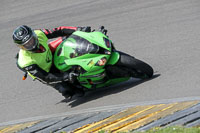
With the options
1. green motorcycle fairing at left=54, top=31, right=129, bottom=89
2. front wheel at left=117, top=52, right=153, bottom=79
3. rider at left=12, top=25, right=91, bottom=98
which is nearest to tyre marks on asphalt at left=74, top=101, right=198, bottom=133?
front wheel at left=117, top=52, right=153, bottom=79

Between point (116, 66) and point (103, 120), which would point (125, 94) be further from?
point (103, 120)

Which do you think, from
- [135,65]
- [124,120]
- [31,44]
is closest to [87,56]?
[135,65]

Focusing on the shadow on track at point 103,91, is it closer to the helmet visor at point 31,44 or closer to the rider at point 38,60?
the rider at point 38,60

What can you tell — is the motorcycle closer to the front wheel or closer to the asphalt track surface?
the front wheel

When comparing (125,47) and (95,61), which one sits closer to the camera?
(95,61)

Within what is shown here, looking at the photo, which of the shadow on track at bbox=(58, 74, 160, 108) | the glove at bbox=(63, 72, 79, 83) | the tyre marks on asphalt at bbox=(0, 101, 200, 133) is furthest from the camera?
the shadow on track at bbox=(58, 74, 160, 108)

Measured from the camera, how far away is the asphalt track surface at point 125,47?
7.04 meters

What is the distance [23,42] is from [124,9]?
529cm

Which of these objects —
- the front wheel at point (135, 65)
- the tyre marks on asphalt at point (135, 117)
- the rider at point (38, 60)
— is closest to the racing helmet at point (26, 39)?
the rider at point (38, 60)

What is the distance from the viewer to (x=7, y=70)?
10.0 m

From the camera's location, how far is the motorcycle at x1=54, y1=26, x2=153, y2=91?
704cm

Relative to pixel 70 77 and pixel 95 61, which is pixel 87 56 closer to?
pixel 95 61

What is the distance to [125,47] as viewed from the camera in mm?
9367

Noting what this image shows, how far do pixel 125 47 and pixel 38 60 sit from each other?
2.72 meters
